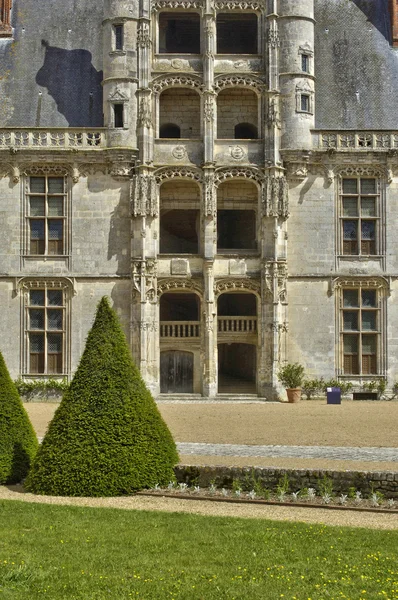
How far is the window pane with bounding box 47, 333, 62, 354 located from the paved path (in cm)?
1555

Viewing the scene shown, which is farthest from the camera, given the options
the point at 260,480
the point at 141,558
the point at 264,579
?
the point at 260,480

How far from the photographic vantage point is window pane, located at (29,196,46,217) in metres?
35.5

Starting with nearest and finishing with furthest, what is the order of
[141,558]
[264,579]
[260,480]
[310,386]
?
[264,579] → [141,558] → [260,480] → [310,386]

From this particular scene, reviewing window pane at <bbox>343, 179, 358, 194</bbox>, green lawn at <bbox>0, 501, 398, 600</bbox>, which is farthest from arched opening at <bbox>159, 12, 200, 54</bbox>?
green lawn at <bbox>0, 501, 398, 600</bbox>

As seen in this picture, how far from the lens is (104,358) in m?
15.5

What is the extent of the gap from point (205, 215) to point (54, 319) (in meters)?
6.70

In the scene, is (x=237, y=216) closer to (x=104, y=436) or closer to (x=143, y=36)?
(x=143, y=36)

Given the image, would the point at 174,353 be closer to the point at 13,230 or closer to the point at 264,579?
the point at 13,230

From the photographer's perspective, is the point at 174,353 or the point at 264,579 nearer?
the point at 264,579

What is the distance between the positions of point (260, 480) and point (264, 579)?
16.6 ft

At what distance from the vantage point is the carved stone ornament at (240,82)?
3538cm

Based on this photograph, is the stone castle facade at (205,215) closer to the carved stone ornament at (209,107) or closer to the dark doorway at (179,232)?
the carved stone ornament at (209,107)

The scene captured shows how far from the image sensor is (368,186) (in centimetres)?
3569

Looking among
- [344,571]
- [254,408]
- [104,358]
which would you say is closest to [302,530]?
[344,571]
